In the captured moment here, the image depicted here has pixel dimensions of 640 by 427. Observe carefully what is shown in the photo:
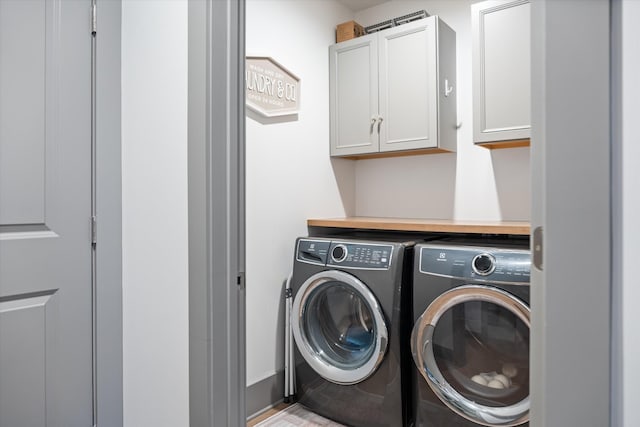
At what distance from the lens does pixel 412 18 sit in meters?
2.62

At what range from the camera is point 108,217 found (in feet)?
4.76

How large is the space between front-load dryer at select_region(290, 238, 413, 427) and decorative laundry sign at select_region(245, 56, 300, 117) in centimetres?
81

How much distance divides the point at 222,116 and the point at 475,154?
78.0 inches

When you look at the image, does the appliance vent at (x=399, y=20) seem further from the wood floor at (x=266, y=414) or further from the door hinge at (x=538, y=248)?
the wood floor at (x=266, y=414)

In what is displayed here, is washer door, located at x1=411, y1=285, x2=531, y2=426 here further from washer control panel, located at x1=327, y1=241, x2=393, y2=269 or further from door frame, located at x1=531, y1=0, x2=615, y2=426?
door frame, located at x1=531, y1=0, x2=615, y2=426

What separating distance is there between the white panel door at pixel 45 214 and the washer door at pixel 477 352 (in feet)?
4.66

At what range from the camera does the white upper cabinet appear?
2.50 meters

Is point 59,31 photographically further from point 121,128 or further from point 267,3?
point 267,3

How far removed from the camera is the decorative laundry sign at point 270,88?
2.29 m

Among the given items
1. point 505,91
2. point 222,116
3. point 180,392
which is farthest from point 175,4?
point 505,91

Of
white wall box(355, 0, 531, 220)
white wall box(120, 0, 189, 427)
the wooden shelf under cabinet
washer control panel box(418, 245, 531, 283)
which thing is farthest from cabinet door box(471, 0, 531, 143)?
white wall box(120, 0, 189, 427)

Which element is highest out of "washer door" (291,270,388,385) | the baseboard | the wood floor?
"washer door" (291,270,388,385)

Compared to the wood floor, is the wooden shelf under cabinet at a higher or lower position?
higher

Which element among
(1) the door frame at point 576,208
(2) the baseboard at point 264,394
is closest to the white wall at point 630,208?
(1) the door frame at point 576,208
